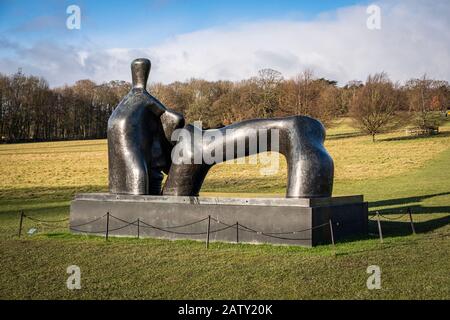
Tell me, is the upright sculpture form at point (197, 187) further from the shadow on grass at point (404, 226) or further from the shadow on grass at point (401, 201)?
the shadow on grass at point (401, 201)

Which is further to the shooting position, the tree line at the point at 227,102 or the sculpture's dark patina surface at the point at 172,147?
the tree line at the point at 227,102

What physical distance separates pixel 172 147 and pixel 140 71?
2.18 meters

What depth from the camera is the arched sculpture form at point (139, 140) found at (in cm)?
1332

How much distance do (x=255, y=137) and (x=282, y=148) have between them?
690 mm

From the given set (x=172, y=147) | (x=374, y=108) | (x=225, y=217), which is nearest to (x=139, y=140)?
(x=172, y=147)

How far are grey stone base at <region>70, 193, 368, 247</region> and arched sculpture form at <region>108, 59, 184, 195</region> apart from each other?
20.1 inches

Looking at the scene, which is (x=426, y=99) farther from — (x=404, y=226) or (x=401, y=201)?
(x=404, y=226)

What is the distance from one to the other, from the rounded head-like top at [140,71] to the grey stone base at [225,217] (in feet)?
A: 9.96

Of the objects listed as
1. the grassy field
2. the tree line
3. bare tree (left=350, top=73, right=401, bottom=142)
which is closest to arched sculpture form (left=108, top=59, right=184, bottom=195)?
the grassy field

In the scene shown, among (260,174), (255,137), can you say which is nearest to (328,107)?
(260,174)

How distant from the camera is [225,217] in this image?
12.2 meters

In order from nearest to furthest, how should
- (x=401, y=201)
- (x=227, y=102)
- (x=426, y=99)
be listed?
1. (x=401, y=201)
2. (x=227, y=102)
3. (x=426, y=99)

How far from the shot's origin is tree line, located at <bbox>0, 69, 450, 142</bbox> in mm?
48938

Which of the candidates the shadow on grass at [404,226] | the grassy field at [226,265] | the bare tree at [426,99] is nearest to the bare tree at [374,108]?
the bare tree at [426,99]
